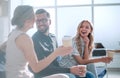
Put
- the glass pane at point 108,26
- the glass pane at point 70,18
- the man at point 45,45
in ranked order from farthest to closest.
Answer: the glass pane at point 70,18 → the glass pane at point 108,26 → the man at point 45,45

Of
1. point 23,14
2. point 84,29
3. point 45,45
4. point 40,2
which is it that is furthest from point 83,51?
point 40,2

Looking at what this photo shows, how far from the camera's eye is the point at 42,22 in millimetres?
2145

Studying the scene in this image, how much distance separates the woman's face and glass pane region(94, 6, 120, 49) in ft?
11.5

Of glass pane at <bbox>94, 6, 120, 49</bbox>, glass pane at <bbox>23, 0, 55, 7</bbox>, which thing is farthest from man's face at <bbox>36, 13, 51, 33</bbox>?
glass pane at <bbox>23, 0, 55, 7</bbox>

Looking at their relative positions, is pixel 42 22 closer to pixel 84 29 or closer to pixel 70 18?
pixel 84 29

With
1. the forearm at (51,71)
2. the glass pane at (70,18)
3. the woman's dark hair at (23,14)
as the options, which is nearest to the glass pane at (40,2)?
the glass pane at (70,18)

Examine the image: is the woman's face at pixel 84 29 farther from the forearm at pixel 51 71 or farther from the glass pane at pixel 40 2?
the glass pane at pixel 40 2

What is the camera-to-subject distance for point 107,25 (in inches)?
231

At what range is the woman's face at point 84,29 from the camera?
2.34 m

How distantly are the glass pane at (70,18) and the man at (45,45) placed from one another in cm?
384

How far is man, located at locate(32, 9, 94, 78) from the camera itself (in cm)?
188

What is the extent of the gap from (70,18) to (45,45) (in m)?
4.08

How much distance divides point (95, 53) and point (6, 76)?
5.62ft

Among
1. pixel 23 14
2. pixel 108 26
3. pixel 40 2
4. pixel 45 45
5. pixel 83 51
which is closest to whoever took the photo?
pixel 23 14
